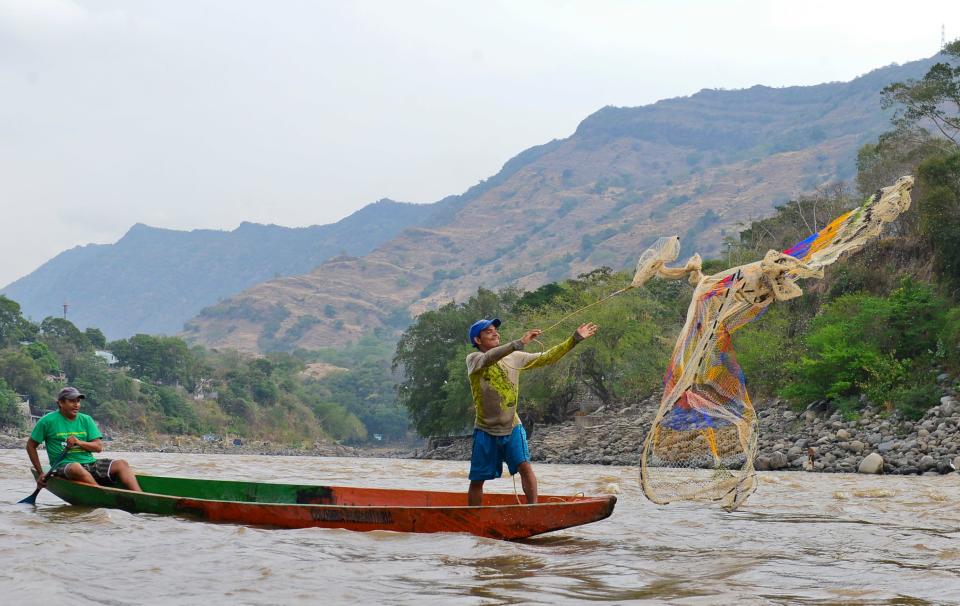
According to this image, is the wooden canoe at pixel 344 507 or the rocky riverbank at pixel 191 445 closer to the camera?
the wooden canoe at pixel 344 507

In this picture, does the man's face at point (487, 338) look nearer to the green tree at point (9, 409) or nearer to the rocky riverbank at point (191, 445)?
the rocky riverbank at point (191, 445)

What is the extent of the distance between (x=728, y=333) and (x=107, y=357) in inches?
2841

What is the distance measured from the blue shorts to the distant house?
222 feet

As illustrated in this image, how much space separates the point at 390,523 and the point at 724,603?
3734mm

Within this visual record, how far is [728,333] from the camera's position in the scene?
8906mm

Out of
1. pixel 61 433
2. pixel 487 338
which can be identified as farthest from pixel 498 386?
pixel 61 433

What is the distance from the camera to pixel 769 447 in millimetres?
25578

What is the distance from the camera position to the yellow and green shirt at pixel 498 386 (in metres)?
8.81

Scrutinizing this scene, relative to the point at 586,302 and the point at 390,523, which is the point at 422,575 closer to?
the point at 390,523

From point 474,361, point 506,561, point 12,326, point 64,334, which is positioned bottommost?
point 506,561

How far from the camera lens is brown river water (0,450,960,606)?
21.7ft

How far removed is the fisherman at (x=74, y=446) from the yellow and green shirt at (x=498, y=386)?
478 centimetres

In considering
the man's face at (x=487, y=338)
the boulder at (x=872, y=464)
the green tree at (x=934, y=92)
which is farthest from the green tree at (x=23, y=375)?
the man's face at (x=487, y=338)

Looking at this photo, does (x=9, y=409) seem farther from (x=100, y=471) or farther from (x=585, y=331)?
(x=585, y=331)
